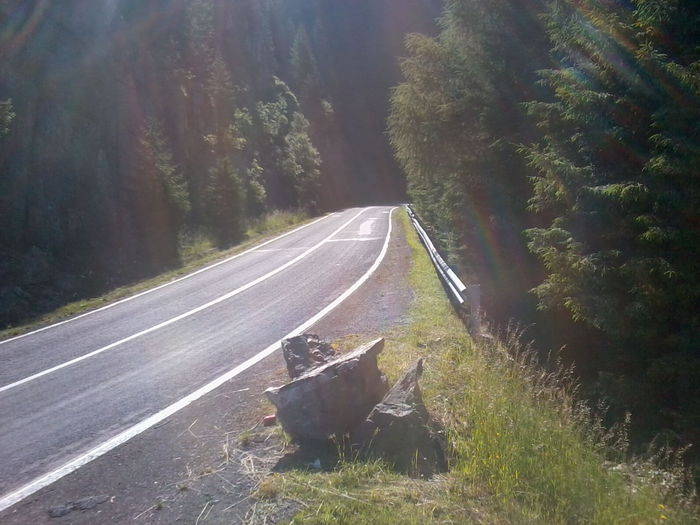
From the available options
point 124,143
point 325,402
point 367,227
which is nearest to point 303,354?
point 325,402

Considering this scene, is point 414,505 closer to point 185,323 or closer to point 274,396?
point 274,396

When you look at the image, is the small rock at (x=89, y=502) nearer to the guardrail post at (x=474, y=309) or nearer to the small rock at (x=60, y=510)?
the small rock at (x=60, y=510)

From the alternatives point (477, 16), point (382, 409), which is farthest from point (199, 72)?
point (382, 409)

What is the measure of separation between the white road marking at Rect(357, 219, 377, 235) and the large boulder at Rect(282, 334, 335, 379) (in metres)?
20.6

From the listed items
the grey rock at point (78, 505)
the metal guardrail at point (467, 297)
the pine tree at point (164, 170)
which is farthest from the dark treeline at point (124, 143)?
the grey rock at point (78, 505)

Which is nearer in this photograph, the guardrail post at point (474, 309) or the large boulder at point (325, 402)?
the large boulder at point (325, 402)

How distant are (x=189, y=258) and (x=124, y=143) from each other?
15.2ft

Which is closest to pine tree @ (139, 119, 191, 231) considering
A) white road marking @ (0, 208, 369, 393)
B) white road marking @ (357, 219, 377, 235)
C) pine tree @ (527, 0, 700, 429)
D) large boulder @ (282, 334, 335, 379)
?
white road marking @ (0, 208, 369, 393)

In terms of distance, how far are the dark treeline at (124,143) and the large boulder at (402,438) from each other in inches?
487

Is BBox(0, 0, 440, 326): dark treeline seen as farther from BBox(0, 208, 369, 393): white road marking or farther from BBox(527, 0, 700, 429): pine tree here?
BBox(527, 0, 700, 429): pine tree

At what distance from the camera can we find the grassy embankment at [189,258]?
14.5m

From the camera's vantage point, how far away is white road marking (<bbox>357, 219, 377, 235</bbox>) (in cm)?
2790

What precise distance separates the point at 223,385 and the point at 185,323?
4.32 metres

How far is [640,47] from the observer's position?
7.47 meters
